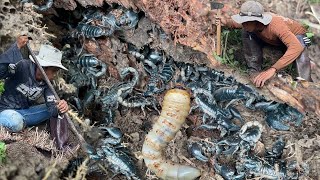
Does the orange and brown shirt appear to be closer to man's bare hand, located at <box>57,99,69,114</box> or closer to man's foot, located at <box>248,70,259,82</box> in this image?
man's foot, located at <box>248,70,259,82</box>

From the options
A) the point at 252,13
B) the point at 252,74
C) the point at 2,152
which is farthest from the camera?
the point at 252,74

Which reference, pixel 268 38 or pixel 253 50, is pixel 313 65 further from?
pixel 253 50

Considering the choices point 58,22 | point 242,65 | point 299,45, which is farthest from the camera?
point 58,22

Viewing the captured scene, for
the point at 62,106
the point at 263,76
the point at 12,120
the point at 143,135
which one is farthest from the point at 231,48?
the point at 12,120

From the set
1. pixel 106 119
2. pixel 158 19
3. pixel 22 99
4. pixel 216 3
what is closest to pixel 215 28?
pixel 216 3

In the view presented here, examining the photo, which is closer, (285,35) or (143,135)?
(285,35)

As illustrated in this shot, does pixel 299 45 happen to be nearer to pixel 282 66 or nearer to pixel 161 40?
pixel 282 66

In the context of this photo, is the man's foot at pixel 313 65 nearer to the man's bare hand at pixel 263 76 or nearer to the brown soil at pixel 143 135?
the brown soil at pixel 143 135
